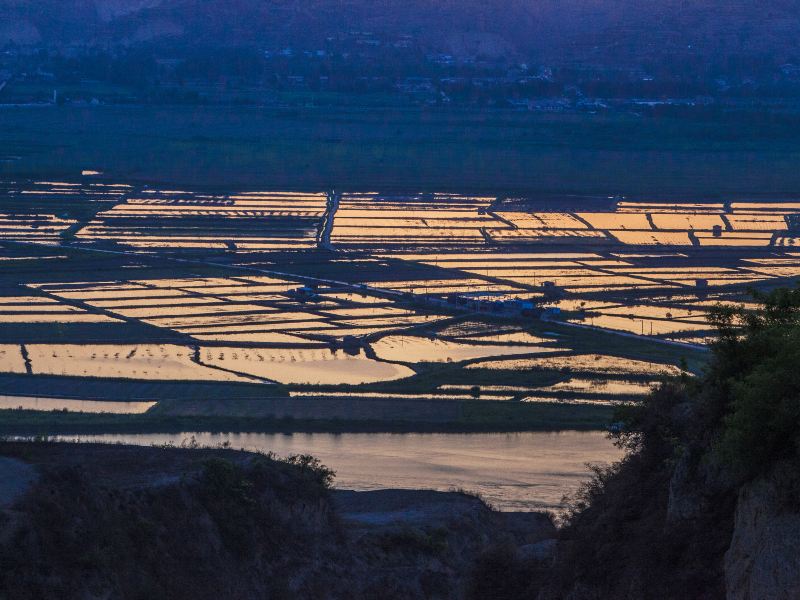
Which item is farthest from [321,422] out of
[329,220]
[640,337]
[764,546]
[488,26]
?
[488,26]

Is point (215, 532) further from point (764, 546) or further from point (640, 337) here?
point (640, 337)

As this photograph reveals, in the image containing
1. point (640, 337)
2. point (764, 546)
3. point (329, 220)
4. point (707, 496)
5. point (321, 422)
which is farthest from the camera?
point (329, 220)

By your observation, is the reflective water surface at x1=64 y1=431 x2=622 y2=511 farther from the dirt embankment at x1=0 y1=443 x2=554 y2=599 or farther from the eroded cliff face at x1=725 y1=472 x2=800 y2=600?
the eroded cliff face at x1=725 y1=472 x2=800 y2=600

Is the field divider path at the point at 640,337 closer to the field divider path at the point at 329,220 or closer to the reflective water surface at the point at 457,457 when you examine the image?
the reflective water surface at the point at 457,457

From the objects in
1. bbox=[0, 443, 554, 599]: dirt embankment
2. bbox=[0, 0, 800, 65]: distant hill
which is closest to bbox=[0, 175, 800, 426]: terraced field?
bbox=[0, 443, 554, 599]: dirt embankment

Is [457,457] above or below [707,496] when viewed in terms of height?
below

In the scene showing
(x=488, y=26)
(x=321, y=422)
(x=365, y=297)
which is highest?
(x=488, y=26)

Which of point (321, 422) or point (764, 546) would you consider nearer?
point (764, 546)
